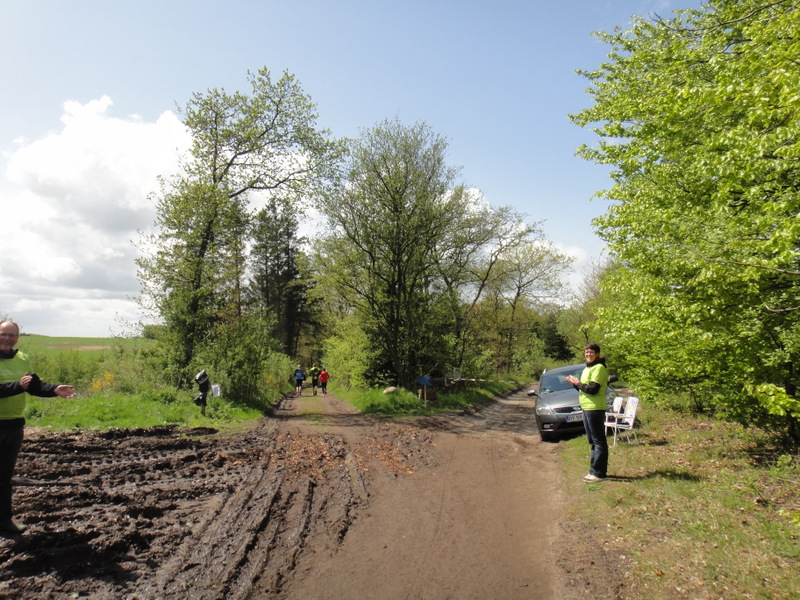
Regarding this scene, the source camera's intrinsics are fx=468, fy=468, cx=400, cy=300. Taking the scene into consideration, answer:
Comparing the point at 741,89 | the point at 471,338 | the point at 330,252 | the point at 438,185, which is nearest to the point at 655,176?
the point at 741,89

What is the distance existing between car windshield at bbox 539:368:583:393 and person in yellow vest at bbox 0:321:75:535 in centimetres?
1063

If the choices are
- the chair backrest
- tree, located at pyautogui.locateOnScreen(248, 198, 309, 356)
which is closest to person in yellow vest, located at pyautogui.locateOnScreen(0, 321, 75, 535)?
the chair backrest

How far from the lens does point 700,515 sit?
207 inches

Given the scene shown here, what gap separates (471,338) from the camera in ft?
92.4

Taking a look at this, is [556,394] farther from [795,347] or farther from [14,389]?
[14,389]

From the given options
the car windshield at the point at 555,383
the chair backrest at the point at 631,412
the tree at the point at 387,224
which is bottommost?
the chair backrest at the point at 631,412

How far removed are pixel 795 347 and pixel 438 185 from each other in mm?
15833

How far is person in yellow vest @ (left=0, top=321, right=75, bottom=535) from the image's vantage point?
469 cm

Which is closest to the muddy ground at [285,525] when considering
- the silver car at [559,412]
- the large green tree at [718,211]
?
→ the silver car at [559,412]

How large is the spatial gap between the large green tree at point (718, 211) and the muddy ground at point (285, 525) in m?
3.09

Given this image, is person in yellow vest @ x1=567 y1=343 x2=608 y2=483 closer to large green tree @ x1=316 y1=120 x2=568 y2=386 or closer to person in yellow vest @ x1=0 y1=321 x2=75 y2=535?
person in yellow vest @ x1=0 y1=321 x2=75 y2=535

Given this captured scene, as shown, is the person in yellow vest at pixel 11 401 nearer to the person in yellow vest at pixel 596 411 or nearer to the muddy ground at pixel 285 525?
the muddy ground at pixel 285 525

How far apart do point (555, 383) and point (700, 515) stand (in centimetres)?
743

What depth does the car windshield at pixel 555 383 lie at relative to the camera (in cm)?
1227
